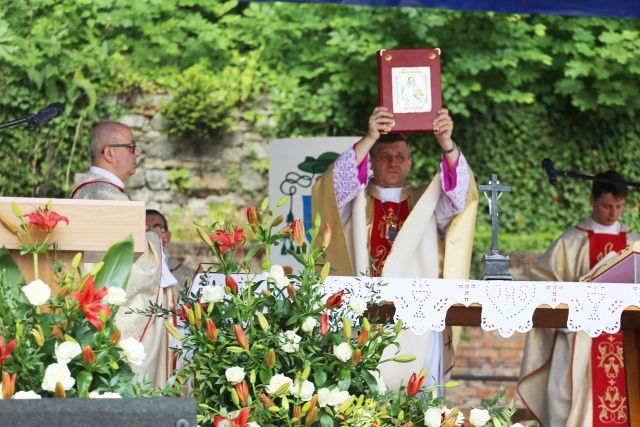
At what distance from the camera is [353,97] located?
11000 mm

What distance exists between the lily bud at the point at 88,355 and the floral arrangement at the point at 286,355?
0.62 metres

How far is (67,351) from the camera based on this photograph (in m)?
3.21

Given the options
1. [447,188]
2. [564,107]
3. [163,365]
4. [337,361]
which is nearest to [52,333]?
[337,361]

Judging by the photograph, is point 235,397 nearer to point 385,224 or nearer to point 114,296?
point 114,296

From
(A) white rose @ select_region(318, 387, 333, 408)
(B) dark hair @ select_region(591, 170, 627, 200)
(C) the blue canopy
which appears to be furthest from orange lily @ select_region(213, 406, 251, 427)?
(C) the blue canopy

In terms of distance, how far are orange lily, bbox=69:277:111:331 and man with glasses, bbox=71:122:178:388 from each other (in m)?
2.20

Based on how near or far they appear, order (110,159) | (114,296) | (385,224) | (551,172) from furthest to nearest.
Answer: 1. (385,224)
2. (110,159)
3. (551,172)
4. (114,296)

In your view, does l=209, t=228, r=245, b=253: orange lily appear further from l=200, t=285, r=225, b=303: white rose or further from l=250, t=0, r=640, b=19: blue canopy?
l=250, t=0, r=640, b=19: blue canopy

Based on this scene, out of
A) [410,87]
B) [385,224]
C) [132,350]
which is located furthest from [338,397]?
[385,224]

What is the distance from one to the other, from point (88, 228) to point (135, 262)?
188 cm

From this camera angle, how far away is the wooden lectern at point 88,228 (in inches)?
143

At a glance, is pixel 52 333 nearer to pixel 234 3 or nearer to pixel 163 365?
pixel 163 365

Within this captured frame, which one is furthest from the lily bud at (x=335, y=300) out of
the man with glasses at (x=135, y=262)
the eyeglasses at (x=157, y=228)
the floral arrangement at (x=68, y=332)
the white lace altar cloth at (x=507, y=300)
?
the eyeglasses at (x=157, y=228)

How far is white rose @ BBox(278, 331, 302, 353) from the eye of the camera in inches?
153
